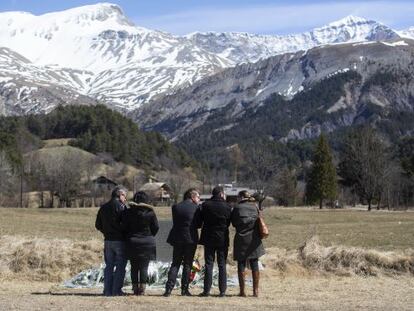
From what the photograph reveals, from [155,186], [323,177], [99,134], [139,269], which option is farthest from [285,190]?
[139,269]

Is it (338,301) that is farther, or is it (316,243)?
(316,243)

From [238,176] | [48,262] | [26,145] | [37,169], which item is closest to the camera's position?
[48,262]

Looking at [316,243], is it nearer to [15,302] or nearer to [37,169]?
[15,302]

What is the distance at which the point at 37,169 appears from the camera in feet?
392

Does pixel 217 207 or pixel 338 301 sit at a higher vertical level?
pixel 217 207

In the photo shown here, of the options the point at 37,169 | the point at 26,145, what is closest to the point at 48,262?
the point at 37,169

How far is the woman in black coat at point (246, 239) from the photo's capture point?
51.1 feet

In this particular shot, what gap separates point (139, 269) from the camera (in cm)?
1546

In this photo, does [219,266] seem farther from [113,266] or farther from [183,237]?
[113,266]

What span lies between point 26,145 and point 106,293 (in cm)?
13673

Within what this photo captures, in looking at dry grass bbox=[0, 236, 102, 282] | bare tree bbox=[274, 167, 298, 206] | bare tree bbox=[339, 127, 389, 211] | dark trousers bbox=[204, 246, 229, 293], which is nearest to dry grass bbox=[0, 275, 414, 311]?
dark trousers bbox=[204, 246, 229, 293]

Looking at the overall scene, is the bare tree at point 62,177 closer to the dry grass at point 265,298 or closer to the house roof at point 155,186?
the house roof at point 155,186

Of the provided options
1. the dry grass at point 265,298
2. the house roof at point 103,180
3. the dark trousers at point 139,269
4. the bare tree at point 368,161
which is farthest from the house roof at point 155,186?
the dark trousers at point 139,269

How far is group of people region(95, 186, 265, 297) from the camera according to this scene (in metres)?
15.4
